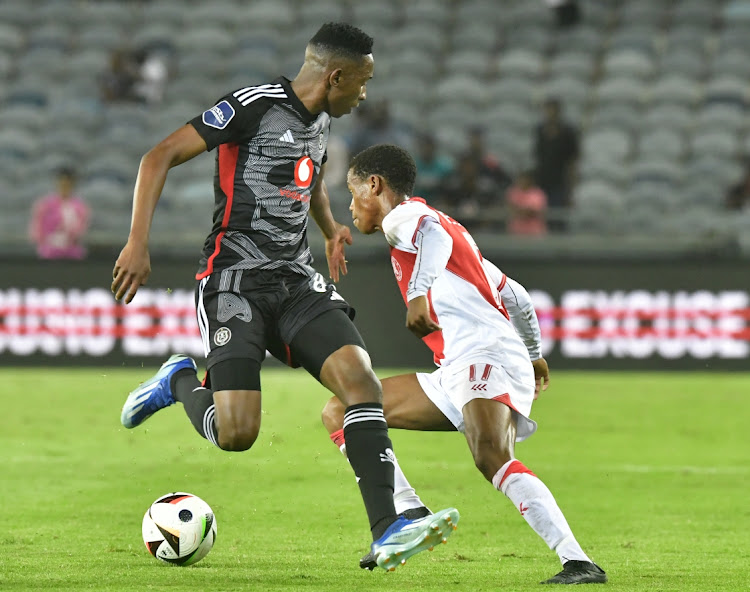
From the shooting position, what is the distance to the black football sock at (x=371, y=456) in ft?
15.5

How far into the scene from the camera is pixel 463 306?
537 cm

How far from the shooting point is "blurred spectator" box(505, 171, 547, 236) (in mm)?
14859

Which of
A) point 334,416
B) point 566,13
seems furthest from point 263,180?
point 566,13

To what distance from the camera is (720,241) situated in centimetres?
1441

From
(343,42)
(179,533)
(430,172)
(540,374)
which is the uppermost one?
(343,42)

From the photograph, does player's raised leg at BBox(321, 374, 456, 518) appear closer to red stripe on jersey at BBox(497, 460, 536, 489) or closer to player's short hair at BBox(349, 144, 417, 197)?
red stripe on jersey at BBox(497, 460, 536, 489)

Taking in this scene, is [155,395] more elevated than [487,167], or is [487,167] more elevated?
[487,167]

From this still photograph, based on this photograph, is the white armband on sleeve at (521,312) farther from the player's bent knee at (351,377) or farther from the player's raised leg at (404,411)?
the player's bent knee at (351,377)

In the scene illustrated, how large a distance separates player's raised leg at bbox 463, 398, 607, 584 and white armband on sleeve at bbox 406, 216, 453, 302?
599 mm

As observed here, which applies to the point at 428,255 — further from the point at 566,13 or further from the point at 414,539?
the point at 566,13

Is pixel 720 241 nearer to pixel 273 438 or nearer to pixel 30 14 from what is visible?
pixel 273 438

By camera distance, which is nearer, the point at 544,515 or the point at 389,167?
the point at 544,515

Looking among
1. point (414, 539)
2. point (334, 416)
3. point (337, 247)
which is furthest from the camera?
point (337, 247)

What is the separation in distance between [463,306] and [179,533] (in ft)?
5.09
